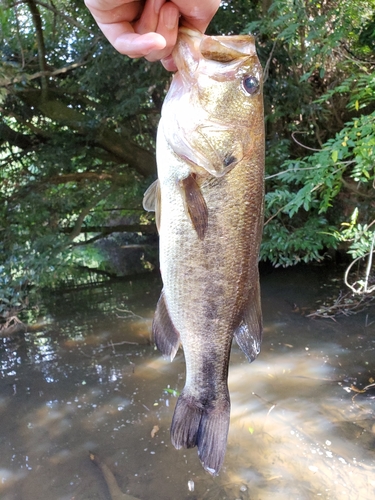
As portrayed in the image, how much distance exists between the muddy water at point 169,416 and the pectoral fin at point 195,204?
2.65 m

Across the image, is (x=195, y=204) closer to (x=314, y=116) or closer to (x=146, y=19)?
(x=146, y=19)

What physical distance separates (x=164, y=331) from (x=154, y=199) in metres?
0.55

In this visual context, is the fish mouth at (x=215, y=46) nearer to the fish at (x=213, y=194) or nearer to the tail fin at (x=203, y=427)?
the fish at (x=213, y=194)

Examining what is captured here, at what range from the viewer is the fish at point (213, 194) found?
159 centimetres

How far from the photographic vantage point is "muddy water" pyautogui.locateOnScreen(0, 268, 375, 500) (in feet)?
11.5

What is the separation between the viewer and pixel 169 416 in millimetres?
4441

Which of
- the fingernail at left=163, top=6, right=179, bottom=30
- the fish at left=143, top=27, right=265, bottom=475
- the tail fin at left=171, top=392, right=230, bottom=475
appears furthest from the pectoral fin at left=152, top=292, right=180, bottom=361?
the fingernail at left=163, top=6, right=179, bottom=30

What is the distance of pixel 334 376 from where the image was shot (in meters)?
4.92

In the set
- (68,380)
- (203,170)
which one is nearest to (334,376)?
(68,380)

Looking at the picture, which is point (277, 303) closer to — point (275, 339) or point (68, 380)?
point (275, 339)

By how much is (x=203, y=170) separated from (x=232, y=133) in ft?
0.59

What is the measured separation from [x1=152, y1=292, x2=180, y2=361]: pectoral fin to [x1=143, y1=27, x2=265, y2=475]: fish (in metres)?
0.06

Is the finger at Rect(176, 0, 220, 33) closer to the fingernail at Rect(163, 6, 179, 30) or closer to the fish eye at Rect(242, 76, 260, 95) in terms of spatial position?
the fingernail at Rect(163, 6, 179, 30)


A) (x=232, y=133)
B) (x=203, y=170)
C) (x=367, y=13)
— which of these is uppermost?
(x=367, y=13)
